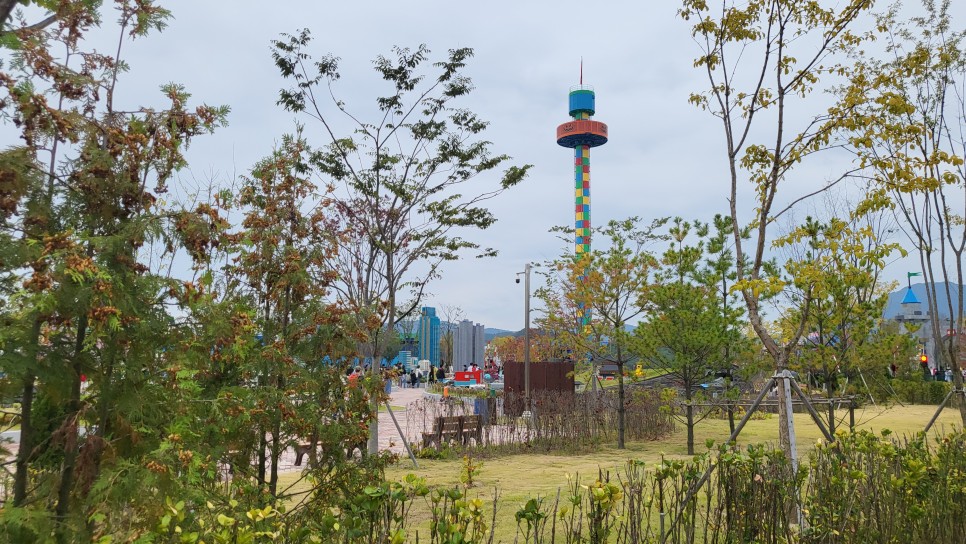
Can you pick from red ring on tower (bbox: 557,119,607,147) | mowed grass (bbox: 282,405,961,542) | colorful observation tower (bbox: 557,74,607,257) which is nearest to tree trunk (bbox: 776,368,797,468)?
mowed grass (bbox: 282,405,961,542)

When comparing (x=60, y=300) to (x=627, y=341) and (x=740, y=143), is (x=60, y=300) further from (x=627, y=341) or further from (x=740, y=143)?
(x=627, y=341)

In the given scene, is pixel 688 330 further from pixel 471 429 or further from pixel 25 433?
pixel 25 433

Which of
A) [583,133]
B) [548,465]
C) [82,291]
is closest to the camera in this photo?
[82,291]

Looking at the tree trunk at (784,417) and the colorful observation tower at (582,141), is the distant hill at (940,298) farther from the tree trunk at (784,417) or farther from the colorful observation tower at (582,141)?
the colorful observation tower at (582,141)

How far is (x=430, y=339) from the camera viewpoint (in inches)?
2753

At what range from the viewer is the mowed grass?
693cm

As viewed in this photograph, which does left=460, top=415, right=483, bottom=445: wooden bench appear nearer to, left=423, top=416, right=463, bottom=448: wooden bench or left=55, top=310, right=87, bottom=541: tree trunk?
left=423, top=416, right=463, bottom=448: wooden bench

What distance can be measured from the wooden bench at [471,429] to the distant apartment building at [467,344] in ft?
152

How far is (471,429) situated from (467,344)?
50.0 metres

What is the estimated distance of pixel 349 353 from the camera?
5758mm

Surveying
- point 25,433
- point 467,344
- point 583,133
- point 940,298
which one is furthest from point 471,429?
point 940,298

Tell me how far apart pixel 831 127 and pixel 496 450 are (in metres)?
7.74

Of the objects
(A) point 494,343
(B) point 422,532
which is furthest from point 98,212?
(A) point 494,343

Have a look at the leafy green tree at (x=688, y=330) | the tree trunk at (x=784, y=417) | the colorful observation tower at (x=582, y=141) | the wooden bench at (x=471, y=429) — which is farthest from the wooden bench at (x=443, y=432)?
the colorful observation tower at (x=582, y=141)
